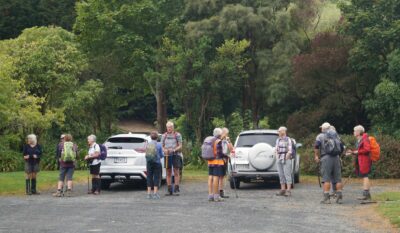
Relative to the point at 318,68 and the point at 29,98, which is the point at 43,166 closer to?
the point at 29,98

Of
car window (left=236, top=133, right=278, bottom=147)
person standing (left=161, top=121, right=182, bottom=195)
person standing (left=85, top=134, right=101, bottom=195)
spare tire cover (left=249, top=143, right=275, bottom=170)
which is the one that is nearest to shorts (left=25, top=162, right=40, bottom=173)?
person standing (left=85, top=134, right=101, bottom=195)

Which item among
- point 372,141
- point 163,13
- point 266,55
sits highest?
point 163,13

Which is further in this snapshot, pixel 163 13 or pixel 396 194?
pixel 163 13

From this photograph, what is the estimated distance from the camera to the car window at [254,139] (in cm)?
2041

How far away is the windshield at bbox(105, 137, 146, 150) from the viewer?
19891mm

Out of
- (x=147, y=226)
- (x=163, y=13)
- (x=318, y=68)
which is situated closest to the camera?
(x=147, y=226)

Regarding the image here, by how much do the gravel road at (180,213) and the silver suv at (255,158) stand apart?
1.87ft

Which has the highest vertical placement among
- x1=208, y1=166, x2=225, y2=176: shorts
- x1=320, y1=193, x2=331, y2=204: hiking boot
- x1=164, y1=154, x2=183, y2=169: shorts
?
x1=164, y1=154, x2=183, y2=169: shorts

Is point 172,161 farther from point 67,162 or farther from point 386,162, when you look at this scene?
point 386,162

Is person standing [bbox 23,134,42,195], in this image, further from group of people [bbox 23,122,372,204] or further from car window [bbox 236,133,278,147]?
car window [bbox 236,133,278,147]

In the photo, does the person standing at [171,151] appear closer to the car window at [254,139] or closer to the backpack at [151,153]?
the backpack at [151,153]

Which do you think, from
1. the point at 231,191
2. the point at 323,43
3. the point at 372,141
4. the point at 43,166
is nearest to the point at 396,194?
the point at 372,141

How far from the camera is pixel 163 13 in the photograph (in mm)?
40344

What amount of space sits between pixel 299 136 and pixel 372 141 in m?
15.1
